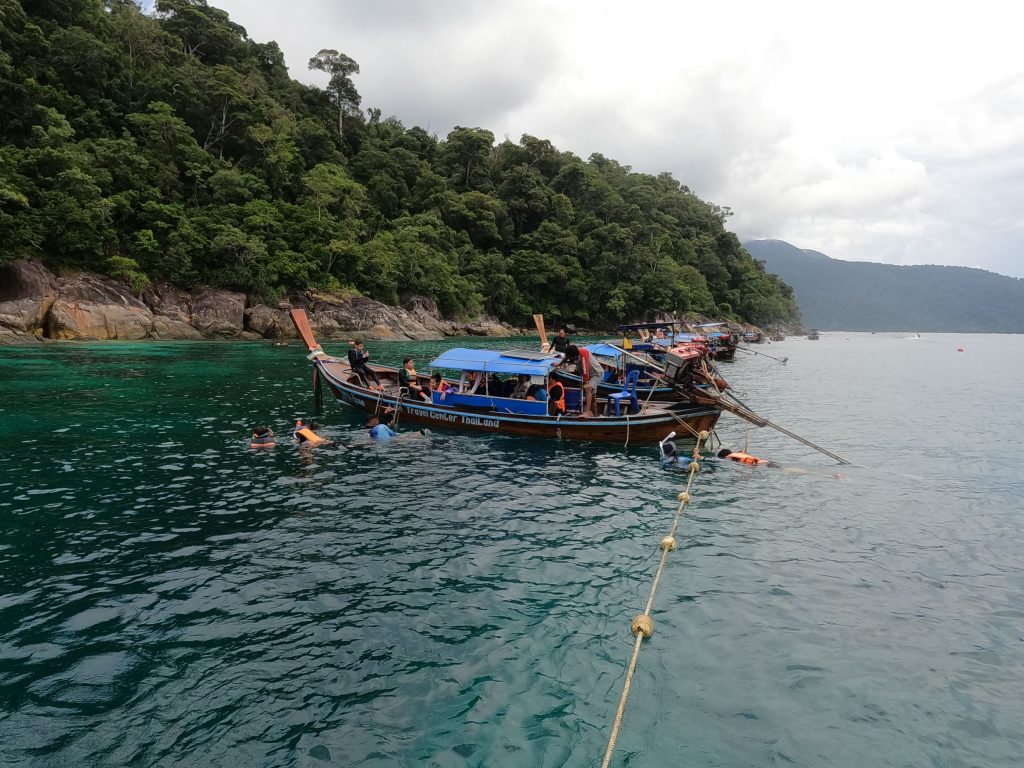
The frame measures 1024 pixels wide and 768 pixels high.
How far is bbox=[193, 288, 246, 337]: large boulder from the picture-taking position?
5241 cm

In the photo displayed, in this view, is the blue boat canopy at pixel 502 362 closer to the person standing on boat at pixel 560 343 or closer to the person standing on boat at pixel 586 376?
the person standing on boat at pixel 586 376

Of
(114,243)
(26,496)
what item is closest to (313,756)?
(26,496)

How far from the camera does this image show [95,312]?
45.6 metres

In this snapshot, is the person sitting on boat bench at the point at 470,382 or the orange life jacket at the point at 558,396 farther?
the person sitting on boat bench at the point at 470,382

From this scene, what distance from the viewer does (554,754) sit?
5.54 metres

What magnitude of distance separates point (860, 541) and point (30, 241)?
185 feet

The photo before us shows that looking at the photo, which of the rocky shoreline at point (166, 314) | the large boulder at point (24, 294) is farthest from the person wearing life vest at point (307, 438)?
the large boulder at point (24, 294)

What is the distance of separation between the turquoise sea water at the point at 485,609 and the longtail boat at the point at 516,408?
205cm

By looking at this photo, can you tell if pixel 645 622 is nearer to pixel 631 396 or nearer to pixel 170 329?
pixel 631 396

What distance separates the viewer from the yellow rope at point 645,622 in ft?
17.7

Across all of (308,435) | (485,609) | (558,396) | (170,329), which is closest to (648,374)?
(558,396)

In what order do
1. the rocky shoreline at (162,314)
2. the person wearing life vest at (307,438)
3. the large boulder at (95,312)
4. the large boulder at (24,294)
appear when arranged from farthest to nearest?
1. the large boulder at (95,312)
2. the rocky shoreline at (162,314)
3. the large boulder at (24,294)
4. the person wearing life vest at (307,438)

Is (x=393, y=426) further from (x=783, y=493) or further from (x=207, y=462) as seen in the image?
(x=783, y=493)

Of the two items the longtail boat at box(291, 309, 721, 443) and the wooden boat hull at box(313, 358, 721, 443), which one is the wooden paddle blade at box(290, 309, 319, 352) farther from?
the wooden boat hull at box(313, 358, 721, 443)
